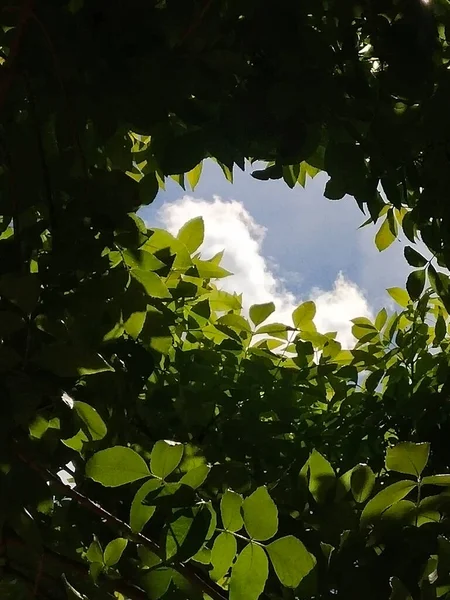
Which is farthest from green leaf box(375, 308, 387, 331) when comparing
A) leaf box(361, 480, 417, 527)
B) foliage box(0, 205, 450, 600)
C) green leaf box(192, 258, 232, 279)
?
leaf box(361, 480, 417, 527)

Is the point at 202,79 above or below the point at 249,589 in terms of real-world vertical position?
above

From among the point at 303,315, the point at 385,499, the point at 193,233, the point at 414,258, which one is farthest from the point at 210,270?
the point at 385,499

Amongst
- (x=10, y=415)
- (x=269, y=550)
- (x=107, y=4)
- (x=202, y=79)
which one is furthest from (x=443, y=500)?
(x=107, y=4)

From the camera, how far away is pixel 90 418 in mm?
606

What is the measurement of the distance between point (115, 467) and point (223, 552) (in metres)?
0.11

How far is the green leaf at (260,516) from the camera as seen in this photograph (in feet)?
1.61

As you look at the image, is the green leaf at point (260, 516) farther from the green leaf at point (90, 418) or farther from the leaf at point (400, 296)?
the leaf at point (400, 296)

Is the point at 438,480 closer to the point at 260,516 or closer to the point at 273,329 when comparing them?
the point at 260,516

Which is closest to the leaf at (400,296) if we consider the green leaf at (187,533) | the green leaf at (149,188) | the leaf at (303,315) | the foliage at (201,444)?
the foliage at (201,444)

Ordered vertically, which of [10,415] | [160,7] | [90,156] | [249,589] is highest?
[160,7]

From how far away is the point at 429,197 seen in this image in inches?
34.2

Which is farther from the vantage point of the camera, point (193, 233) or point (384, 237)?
point (384, 237)

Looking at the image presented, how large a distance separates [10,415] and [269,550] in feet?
0.87

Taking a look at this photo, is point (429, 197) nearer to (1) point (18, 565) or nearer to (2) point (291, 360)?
(2) point (291, 360)
